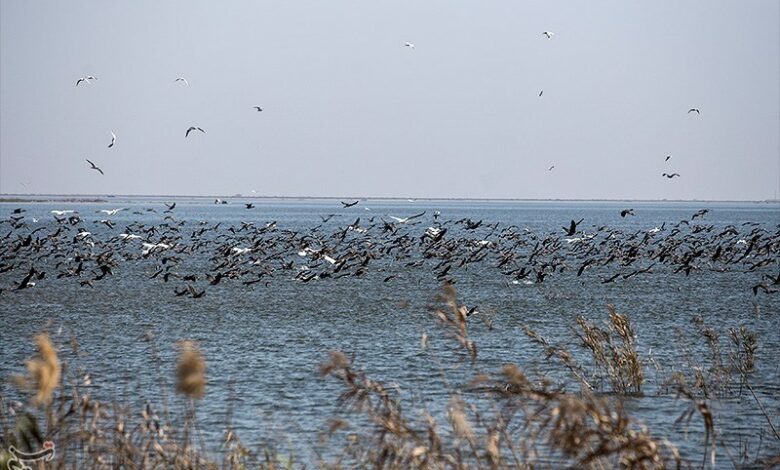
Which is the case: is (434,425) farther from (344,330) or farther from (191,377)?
(344,330)

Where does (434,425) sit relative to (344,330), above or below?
above

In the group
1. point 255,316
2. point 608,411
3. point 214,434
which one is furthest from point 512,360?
point 608,411

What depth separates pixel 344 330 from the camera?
25297mm

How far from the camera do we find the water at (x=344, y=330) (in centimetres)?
1408

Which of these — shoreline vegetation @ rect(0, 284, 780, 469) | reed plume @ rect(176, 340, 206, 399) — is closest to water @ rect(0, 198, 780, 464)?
shoreline vegetation @ rect(0, 284, 780, 469)

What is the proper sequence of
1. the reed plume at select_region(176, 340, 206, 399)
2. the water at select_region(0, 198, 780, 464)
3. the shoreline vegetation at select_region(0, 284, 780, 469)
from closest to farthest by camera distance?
1. the reed plume at select_region(176, 340, 206, 399)
2. the shoreline vegetation at select_region(0, 284, 780, 469)
3. the water at select_region(0, 198, 780, 464)

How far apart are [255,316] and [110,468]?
20.9m

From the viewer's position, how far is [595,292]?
37.0m

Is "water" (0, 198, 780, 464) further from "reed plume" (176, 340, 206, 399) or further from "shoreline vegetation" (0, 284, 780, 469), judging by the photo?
"reed plume" (176, 340, 206, 399)

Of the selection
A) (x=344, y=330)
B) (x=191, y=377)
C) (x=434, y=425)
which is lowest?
(x=344, y=330)

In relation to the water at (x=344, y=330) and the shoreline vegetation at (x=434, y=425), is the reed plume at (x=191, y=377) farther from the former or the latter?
the water at (x=344, y=330)

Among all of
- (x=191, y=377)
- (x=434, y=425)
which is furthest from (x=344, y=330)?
(x=191, y=377)

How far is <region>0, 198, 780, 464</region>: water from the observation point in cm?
1408

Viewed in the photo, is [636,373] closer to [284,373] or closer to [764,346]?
[284,373]
